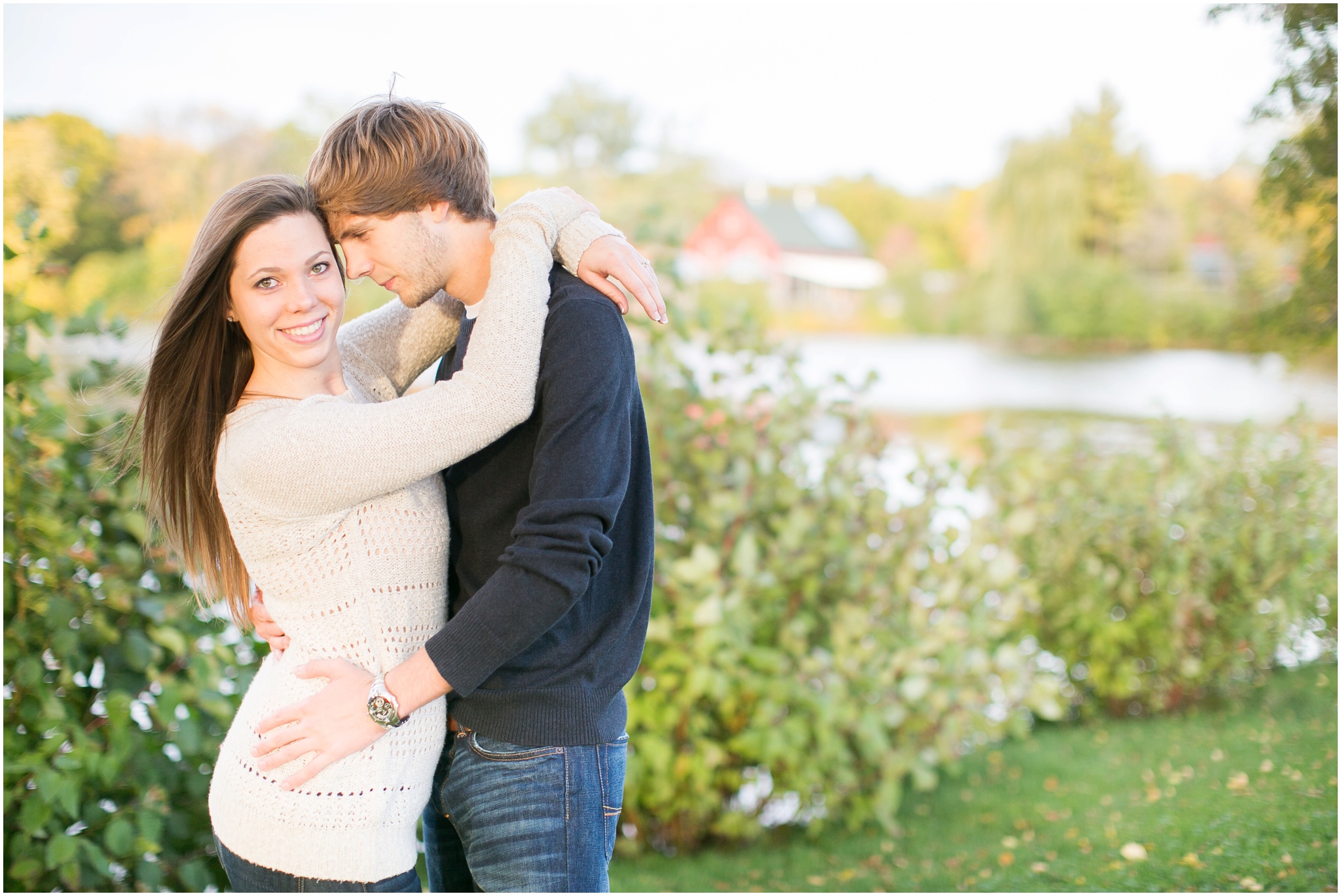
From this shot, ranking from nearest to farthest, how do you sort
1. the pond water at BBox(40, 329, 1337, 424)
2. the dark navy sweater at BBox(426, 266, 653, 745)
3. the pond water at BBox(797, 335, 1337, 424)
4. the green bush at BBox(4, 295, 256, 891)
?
the dark navy sweater at BBox(426, 266, 653, 745) < the green bush at BBox(4, 295, 256, 891) < the pond water at BBox(40, 329, 1337, 424) < the pond water at BBox(797, 335, 1337, 424)

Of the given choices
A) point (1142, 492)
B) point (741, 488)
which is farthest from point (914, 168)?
point (741, 488)

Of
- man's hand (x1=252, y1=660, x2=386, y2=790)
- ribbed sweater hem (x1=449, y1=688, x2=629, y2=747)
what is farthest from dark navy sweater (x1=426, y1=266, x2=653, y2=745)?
man's hand (x1=252, y1=660, x2=386, y2=790)

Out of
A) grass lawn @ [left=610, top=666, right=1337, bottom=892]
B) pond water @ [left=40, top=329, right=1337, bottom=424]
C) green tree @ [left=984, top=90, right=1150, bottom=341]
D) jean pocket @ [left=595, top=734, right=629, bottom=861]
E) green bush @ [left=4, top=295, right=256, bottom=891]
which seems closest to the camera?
jean pocket @ [left=595, top=734, right=629, bottom=861]

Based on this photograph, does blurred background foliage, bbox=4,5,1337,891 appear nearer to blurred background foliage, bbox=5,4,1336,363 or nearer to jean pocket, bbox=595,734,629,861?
blurred background foliage, bbox=5,4,1336,363

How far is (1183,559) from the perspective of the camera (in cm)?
340

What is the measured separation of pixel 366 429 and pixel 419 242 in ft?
1.06

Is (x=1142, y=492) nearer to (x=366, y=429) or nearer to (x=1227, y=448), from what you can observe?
(x=1227, y=448)

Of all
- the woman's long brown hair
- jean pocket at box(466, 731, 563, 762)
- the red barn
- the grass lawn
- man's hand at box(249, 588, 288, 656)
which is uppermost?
the red barn

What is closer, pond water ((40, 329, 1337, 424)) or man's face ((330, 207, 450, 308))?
man's face ((330, 207, 450, 308))

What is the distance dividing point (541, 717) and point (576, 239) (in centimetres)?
63

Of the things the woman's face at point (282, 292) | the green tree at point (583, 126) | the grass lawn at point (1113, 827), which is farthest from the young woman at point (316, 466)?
the green tree at point (583, 126)

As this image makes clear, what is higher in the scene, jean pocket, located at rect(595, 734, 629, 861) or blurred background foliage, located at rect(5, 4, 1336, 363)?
blurred background foliage, located at rect(5, 4, 1336, 363)

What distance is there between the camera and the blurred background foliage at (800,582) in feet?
6.29

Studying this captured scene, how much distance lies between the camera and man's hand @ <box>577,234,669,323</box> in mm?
1258
